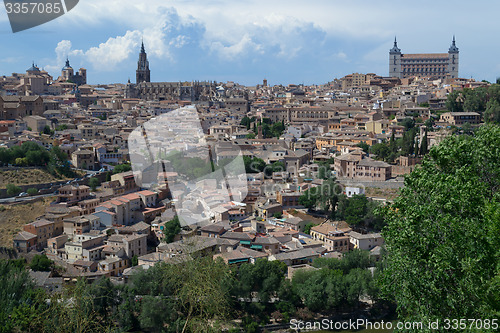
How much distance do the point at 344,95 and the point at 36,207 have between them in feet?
68.7

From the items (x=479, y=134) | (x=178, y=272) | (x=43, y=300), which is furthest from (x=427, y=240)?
(x=43, y=300)

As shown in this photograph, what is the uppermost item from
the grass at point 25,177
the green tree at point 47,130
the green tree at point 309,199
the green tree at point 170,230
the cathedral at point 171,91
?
the cathedral at point 171,91

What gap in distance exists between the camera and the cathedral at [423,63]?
1533 inches

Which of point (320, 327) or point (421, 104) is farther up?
point (421, 104)

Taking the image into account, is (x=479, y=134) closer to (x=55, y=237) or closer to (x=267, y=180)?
(x=55, y=237)

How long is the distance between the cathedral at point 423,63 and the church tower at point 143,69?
1785 cm

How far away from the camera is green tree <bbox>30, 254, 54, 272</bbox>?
978 cm

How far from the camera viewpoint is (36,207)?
1263 centimetres

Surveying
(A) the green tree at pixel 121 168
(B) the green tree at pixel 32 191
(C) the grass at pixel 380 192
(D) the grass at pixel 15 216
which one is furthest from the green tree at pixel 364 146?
(B) the green tree at pixel 32 191

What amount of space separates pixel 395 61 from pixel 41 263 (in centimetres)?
3575

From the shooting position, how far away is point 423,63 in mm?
40219

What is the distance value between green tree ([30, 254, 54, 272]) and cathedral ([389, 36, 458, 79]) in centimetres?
3408

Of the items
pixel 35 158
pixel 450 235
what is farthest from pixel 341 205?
pixel 450 235

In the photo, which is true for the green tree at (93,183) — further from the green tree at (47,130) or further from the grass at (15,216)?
the green tree at (47,130)
